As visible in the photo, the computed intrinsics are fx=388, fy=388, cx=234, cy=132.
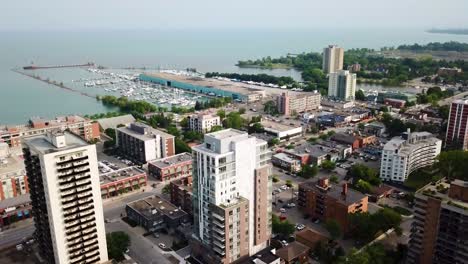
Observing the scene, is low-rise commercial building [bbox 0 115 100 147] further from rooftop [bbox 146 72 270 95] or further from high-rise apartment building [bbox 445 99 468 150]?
high-rise apartment building [bbox 445 99 468 150]

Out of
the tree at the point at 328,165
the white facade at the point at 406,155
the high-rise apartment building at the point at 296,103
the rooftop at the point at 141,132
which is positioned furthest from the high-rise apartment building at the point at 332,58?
the rooftop at the point at 141,132

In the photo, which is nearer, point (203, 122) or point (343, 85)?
point (203, 122)

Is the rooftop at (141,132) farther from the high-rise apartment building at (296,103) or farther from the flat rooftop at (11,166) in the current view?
the high-rise apartment building at (296,103)

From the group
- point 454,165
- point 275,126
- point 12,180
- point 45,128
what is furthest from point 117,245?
point 275,126

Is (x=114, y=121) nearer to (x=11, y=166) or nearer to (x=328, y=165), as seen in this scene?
(x=11, y=166)

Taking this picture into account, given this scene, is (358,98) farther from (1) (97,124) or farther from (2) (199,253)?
(2) (199,253)

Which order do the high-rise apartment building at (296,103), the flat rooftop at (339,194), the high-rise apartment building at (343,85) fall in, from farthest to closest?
the high-rise apartment building at (343,85) → the high-rise apartment building at (296,103) → the flat rooftop at (339,194)

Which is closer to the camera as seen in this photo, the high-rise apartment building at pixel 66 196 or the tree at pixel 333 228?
the high-rise apartment building at pixel 66 196
